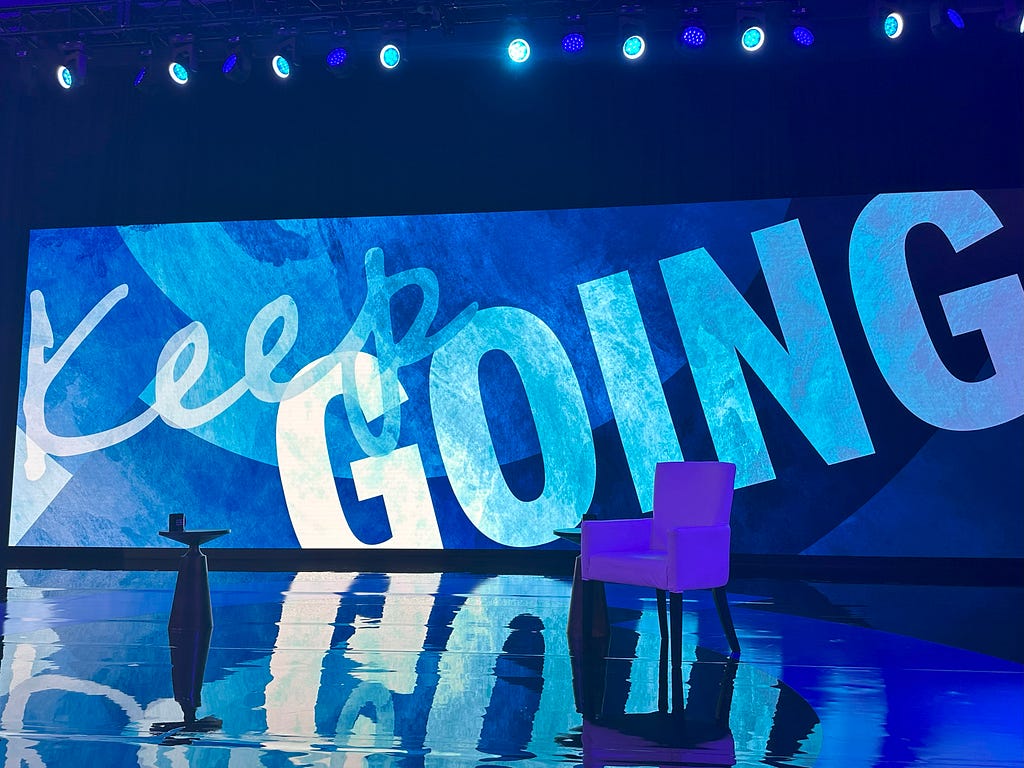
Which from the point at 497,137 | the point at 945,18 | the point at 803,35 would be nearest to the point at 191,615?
the point at 497,137

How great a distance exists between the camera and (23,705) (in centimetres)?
326

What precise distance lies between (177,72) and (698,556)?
592 cm

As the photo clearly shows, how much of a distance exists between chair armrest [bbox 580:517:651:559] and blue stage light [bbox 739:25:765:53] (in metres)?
3.98

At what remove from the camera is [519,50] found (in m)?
Result: 7.11

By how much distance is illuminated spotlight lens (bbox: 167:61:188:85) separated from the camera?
7578mm

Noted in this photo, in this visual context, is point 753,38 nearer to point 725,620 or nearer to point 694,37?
point 694,37

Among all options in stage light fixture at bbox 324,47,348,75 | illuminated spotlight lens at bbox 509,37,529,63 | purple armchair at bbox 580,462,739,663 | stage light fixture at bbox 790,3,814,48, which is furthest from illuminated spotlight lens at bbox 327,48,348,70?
purple armchair at bbox 580,462,739,663

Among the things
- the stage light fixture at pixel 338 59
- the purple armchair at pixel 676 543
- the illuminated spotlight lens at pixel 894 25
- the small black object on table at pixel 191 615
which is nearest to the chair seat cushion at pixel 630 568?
the purple armchair at pixel 676 543

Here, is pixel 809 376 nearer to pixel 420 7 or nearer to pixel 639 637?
pixel 639 637

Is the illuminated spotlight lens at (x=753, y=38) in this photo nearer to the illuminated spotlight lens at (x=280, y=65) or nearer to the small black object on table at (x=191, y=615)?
the illuminated spotlight lens at (x=280, y=65)

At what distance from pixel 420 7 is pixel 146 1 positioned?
2311 mm

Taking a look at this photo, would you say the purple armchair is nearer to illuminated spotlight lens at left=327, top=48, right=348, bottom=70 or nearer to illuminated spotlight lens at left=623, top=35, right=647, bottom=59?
illuminated spotlight lens at left=623, top=35, right=647, bottom=59

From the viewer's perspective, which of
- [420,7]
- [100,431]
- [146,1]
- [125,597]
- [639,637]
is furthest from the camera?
[100,431]

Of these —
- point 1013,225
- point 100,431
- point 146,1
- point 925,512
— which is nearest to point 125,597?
point 100,431
